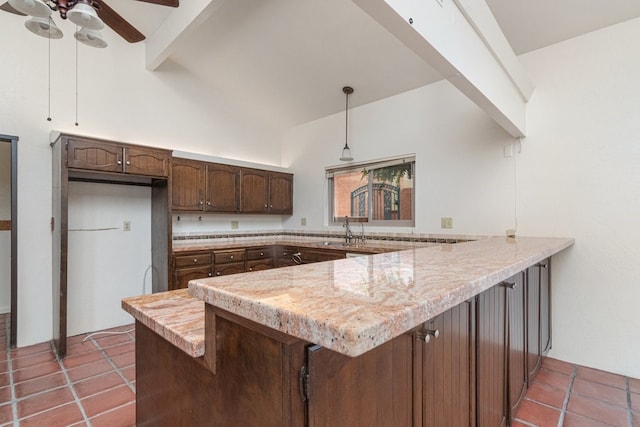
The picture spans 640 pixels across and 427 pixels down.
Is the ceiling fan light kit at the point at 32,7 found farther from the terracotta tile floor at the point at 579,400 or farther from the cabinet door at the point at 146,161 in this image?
the terracotta tile floor at the point at 579,400

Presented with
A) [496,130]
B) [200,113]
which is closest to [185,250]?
[200,113]

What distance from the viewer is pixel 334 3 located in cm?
253

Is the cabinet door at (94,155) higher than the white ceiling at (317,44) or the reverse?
the reverse

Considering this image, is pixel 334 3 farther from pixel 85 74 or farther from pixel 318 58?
pixel 85 74

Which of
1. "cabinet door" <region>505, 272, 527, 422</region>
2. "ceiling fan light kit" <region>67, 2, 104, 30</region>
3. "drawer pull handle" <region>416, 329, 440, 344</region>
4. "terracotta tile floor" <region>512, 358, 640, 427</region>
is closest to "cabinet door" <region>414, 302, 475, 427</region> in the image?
"drawer pull handle" <region>416, 329, 440, 344</region>

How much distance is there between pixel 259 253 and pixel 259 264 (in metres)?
0.14

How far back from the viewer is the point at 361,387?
0.72m

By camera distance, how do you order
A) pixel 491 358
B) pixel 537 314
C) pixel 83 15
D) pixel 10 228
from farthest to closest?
pixel 10 228, pixel 537 314, pixel 83 15, pixel 491 358

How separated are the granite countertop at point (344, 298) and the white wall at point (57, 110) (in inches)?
101

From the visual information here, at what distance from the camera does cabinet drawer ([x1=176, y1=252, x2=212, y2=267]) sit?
3330mm

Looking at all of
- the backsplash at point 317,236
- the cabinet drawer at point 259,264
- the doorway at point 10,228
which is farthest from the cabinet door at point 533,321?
the doorway at point 10,228

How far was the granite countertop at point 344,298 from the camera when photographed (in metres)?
0.50

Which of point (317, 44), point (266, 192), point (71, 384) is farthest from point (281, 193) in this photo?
point (71, 384)

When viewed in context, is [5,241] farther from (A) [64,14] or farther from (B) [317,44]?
(B) [317,44]
